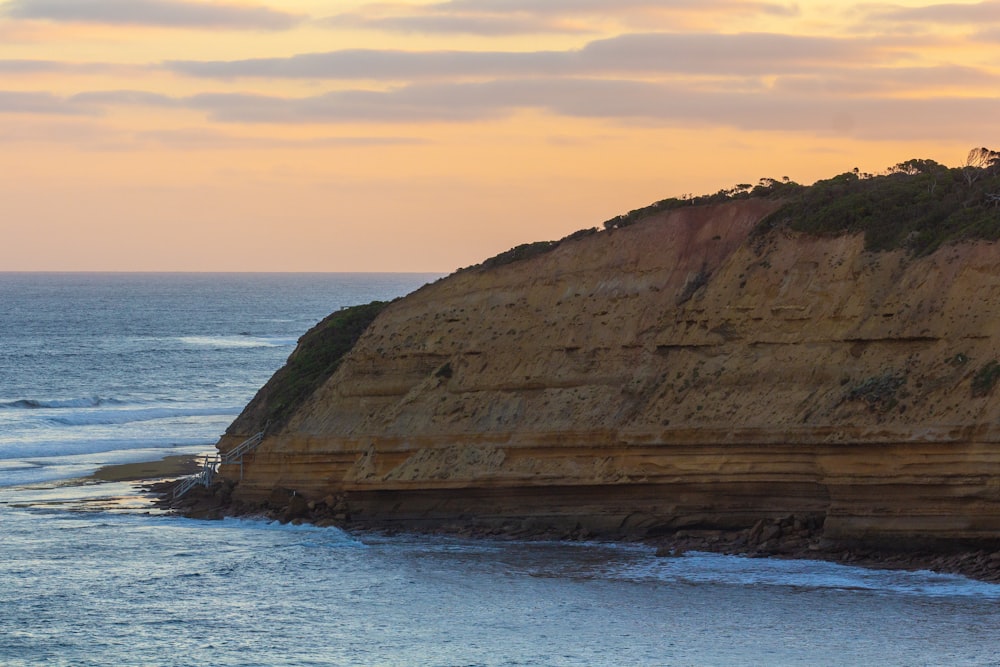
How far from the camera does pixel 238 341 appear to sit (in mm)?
121188

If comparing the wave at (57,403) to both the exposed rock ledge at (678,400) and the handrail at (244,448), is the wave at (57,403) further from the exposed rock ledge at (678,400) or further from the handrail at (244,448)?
the exposed rock ledge at (678,400)

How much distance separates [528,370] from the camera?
38031mm

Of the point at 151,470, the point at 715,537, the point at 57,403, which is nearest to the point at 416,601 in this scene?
the point at 715,537

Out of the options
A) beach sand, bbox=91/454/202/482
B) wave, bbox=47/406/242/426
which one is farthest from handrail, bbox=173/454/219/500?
Answer: wave, bbox=47/406/242/426

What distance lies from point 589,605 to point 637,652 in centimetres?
353

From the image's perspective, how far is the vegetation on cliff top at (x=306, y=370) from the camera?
1667 inches

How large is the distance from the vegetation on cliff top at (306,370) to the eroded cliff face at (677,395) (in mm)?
1592

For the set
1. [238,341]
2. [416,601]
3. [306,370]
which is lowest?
[416,601]

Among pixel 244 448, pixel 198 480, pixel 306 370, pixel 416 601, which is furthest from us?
pixel 306 370

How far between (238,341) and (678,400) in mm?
89575

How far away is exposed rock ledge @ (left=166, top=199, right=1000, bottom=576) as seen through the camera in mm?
31625

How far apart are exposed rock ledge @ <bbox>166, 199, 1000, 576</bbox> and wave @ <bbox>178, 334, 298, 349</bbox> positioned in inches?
2903

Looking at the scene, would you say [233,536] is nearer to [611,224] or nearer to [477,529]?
[477,529]

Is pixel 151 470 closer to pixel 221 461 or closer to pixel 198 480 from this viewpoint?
pixel 198 480
